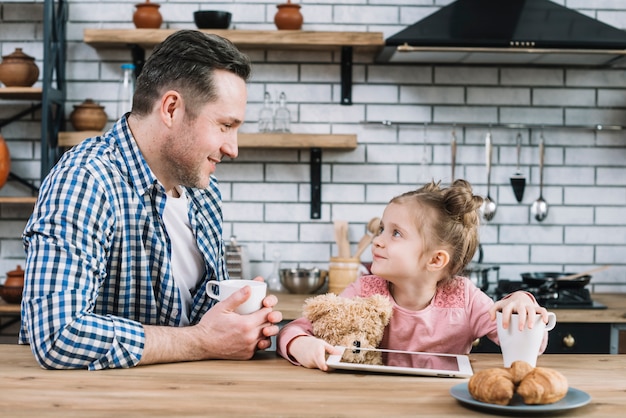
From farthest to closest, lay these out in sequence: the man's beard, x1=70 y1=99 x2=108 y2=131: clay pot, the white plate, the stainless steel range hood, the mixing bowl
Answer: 1. x1=70 y1=99 x2=108 y2=131: clay pot
2. the mixing bowl
3. the stainless steel range hood
4. the man's beard
5. the white plate

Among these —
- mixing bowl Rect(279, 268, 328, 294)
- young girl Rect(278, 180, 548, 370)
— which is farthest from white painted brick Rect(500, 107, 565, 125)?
young girl Rect(278, 180, 548, 370)

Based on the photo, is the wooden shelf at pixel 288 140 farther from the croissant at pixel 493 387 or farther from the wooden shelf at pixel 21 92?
the croissant at pixel 493 387

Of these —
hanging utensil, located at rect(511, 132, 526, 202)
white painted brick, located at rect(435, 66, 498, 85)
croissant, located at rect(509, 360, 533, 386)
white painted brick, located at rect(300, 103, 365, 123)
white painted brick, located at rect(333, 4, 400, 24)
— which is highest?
white painted brick, located at rect(333, 4, 400, 24)

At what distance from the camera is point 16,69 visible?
12.7 feet

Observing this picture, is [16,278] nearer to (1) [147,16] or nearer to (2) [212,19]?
(1) [147,16]

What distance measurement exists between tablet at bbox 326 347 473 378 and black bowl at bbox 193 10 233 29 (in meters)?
2.44

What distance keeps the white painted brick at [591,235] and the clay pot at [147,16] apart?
7.60ft

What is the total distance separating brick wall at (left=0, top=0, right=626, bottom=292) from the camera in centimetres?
410

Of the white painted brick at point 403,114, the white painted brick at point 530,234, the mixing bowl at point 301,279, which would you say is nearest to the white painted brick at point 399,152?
the white painted brick at point 403,114

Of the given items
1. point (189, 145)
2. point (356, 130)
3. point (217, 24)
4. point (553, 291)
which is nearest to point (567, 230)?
point (553, 291)

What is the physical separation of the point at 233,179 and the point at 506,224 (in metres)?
1.42

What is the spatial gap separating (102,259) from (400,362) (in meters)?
0.71

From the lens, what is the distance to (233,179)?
4.11 metres

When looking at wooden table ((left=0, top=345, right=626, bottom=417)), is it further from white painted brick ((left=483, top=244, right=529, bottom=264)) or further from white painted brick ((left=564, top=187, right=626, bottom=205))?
white painted brick ((left=564, top=187, right=626, bottom=205))
